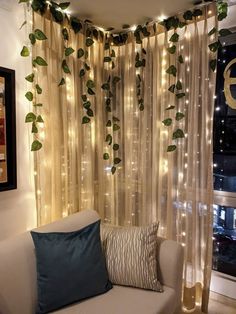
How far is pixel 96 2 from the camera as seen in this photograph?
1.96 meters

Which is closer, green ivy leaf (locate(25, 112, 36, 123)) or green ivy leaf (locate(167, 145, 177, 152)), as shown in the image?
green ivy leaf (locate(25, 112, 36, 123))

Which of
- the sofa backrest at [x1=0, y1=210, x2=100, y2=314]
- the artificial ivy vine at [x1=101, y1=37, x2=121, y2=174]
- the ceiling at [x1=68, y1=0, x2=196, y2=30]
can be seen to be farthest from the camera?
the artificial ivy vine at [x1=101, y1=37, x2=121, y2=174]

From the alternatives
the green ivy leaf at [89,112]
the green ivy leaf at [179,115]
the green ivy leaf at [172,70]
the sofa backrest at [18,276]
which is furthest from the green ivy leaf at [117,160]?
the sofa backrest at [18,276]

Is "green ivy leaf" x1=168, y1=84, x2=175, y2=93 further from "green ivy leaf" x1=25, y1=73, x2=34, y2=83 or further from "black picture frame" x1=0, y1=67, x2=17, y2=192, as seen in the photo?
"black picture frame" x1=0, y1=67, x2=17, y2=192

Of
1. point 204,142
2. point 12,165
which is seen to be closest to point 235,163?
point 204,142

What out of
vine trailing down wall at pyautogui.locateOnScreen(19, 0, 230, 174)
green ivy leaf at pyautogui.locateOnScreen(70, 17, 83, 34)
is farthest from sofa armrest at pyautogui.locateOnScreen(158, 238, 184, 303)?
green ivy leaf at pyautogui.locateOnScreen(70, 17, 83, 34)

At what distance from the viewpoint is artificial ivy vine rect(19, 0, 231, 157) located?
1.96 meters

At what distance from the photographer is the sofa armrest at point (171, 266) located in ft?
5.84

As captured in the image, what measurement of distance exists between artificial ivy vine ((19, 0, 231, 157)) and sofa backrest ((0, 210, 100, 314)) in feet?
2.30

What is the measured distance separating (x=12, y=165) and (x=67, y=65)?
0.93m

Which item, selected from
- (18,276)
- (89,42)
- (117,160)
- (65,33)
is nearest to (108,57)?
(89,42)

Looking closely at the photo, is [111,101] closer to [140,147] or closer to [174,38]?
[140,147]

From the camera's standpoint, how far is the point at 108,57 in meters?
2.52

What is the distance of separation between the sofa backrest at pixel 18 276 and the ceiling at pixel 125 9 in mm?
1718
